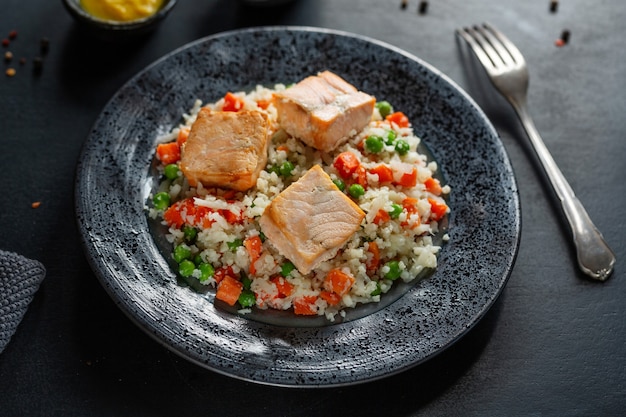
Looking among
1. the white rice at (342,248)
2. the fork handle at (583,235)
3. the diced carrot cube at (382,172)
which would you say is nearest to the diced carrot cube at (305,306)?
the white rice at (342,248)

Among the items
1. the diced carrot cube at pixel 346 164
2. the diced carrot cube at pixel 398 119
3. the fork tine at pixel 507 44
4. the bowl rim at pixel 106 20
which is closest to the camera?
the diced carrot cube at pixel 346 164

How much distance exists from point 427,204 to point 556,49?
272 centimetres

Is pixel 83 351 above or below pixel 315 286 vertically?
below

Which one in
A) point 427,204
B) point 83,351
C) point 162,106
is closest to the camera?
point 83,351

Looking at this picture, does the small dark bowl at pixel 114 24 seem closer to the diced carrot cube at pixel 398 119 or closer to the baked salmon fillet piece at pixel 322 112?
the baked salmon fillet piece at pixel 322 112

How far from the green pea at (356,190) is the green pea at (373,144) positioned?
38 cm

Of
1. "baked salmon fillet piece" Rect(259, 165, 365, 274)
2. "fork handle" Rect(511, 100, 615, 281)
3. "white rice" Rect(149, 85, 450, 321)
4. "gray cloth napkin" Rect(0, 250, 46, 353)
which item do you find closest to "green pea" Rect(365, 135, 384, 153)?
"white rice" Rect(149, 85, 450, 321)

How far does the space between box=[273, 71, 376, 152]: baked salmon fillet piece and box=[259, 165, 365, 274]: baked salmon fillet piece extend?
1.66ft

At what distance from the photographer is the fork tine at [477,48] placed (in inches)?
249

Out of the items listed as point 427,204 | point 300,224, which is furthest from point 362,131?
point 300,224

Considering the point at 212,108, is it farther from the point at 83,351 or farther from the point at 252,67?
the point at 83,351

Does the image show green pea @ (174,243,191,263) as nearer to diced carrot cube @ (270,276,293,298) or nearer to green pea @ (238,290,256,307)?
green pea @ (238,290,256,307)

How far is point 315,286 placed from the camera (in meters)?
4.66

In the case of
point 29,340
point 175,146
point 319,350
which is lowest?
point 29,340
